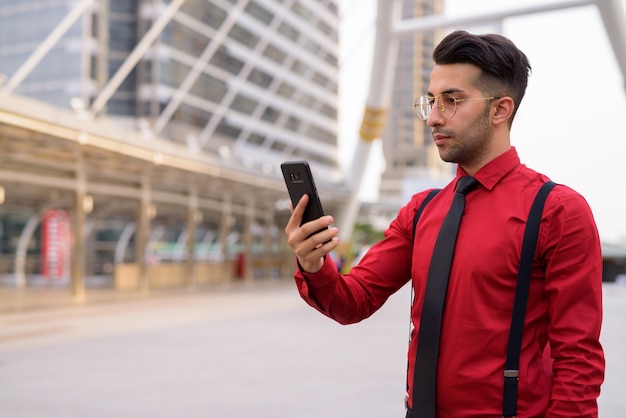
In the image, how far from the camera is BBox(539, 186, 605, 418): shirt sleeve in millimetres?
1876

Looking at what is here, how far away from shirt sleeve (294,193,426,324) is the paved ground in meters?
3.87

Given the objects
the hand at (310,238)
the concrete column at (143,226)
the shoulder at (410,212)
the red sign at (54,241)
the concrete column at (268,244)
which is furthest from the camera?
the concrete column at (268,244)

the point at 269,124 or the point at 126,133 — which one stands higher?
the point at 269,124

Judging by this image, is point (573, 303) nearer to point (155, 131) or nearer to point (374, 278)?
point (374, 278)

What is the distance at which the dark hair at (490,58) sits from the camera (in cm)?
210

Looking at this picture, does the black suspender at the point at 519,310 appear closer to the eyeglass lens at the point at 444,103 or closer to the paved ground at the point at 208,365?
the eyeglass lens at the point at 444,103

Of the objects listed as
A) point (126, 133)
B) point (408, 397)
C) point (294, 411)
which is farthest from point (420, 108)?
point (126, 133)

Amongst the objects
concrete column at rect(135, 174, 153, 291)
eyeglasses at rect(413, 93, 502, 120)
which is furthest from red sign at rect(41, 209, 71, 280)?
eyeglasses at rect(413, 93, 502, 120)

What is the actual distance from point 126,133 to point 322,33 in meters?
69.0

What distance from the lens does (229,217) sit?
2794cm

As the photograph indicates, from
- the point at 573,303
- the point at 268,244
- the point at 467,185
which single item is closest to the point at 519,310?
the point at 573,303

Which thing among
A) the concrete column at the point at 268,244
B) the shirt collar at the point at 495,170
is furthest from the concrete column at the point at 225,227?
the shirt collar at the point at 495,170

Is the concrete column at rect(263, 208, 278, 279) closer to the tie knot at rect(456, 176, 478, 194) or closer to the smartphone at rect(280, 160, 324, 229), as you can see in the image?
the tie knot at rect(456, 176, 478, 194)

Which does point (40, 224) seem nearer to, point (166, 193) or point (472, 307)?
point (166, 193)
